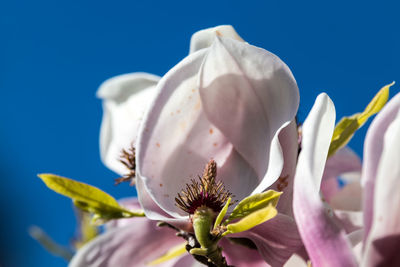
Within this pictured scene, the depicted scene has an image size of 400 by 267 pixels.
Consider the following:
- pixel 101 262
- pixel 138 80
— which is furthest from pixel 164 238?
pixel 138 80

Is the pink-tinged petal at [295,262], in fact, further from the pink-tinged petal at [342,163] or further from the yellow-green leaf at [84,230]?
the yellow-green leaf at [84,230]

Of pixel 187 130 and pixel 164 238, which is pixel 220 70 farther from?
pixel 164 238

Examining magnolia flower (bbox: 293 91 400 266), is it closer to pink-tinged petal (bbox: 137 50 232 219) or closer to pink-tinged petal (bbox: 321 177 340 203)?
pink-tinged petal (bbox: 137 50 232 219)

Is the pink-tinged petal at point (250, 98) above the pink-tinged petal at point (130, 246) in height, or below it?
above

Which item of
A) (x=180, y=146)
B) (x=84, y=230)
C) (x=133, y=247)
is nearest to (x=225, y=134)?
(x=180, y=146)

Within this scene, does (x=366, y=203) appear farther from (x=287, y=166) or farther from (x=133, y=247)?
(x=133, y=247)

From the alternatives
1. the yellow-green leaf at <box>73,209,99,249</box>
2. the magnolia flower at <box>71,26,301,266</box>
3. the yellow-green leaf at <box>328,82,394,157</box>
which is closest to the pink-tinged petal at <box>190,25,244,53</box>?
the magnolia flower at <box>71,26,301,266</box>

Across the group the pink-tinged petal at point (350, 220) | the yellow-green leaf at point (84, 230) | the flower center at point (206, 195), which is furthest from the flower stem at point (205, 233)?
the yellow-green leaf at point (84, 230)
